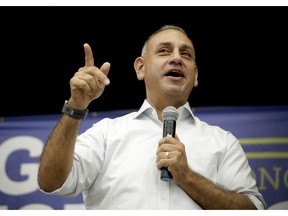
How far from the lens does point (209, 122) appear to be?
254cm

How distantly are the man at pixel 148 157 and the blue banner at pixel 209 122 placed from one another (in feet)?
2.58

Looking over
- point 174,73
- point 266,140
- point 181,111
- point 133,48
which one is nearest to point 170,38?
point 174,73

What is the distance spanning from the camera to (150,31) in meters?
2.56

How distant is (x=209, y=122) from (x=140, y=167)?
108cm

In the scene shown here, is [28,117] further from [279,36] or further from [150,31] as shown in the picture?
[279,36]

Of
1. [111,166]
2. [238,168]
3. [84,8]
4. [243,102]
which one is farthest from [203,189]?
[84,8]

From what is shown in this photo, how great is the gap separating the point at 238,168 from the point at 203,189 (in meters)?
0.19

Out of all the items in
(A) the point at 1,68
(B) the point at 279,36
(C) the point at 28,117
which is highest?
(B) the point at 279,36

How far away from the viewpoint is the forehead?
6.14ft

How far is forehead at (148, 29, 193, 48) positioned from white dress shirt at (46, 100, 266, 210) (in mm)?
351

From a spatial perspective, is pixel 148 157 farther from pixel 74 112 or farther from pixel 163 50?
pixel 163 50

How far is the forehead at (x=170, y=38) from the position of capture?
1.87 meters

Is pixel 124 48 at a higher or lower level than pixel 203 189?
higher
